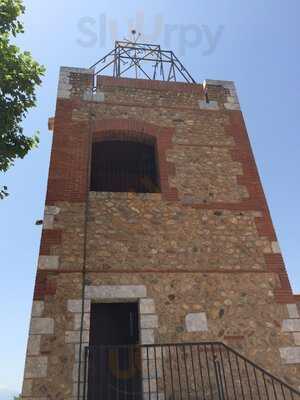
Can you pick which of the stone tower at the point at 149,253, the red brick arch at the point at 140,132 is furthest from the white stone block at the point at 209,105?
the red brick arch at the point at 140,132

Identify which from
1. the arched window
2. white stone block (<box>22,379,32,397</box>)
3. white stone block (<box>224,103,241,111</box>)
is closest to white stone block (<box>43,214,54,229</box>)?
the arched window

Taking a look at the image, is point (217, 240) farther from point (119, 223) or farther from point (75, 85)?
point (75, 85)

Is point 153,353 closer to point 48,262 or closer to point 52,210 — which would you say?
point 48,262

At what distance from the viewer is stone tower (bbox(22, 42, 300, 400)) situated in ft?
17.4

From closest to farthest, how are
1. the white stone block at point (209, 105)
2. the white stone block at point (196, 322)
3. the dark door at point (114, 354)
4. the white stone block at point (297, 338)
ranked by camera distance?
the dark door at point (114, 354)
the white stone block at point (196, 322)
the white stone block at point (297, 338)
the white stone block at point (209, 105)

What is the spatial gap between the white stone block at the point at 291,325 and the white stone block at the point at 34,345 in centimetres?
416

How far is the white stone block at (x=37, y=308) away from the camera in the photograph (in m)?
5.41

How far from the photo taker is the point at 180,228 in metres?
6.73

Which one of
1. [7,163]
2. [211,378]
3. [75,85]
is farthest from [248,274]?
[75,85]

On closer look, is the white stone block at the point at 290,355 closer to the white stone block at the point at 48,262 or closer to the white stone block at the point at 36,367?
the white stone block at the point at 36,367

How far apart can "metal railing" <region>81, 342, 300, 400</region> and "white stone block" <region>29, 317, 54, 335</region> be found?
76 cm

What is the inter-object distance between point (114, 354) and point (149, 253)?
6.06 feet

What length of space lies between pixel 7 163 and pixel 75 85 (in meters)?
3.50

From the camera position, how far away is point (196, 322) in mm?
5734
